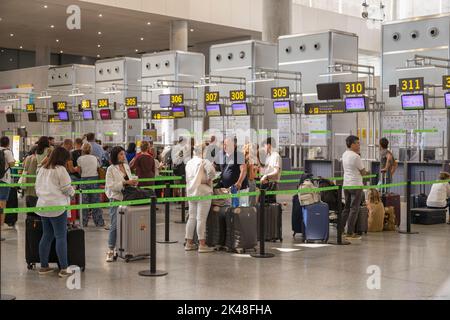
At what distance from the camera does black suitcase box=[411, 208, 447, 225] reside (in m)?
14.3

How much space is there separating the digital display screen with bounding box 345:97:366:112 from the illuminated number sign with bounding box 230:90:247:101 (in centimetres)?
361

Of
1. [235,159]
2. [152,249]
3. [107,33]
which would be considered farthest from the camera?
[107,33]

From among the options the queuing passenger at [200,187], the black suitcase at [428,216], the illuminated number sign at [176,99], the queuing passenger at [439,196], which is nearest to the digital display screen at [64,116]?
the illuminated number sign at [176,99]

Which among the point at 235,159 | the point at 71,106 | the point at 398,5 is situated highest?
the point at 398,5

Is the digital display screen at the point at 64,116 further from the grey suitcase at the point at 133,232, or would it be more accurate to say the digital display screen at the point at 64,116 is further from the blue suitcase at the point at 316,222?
the grey suitcase at the point at 133,232

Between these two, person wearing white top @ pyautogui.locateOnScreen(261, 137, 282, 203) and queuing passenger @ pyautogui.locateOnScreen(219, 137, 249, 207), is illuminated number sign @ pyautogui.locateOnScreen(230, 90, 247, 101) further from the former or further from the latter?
queuing passenger @ pyautogui.locateOnScreen(219, 137, 249, 207)

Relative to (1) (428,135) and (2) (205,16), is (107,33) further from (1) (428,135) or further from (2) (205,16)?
(1) (428,135)

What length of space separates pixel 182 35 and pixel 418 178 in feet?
49.2

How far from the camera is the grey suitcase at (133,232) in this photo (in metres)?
9.52

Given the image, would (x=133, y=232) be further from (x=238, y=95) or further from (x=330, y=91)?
(x=238, y=95)

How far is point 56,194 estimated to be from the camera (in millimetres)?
8352

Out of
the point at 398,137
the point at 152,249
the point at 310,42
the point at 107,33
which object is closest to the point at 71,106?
the point at 107,33

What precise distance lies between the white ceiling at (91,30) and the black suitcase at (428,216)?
55.0 ft

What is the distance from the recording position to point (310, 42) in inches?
828
